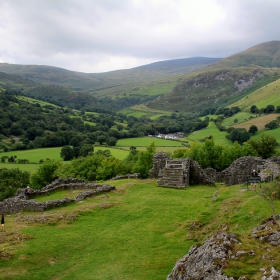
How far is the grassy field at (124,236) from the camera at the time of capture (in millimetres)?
15219

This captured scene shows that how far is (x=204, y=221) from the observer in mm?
19047

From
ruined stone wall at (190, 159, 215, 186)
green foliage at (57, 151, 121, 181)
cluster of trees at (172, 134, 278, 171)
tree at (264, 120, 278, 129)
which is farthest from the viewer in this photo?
tree at (264, 120, 278, 129)

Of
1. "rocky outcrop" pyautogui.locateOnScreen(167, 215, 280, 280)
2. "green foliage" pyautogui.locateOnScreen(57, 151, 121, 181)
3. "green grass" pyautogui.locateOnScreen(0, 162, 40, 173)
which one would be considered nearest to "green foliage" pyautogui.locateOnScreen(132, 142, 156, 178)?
"green foliage" pyautogui.locateOnScreen(57, 151, 121, 181)

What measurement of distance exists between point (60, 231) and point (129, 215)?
5.45 meters

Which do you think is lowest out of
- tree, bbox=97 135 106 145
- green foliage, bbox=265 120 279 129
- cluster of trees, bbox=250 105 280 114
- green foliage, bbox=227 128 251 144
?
Answer: tree, bbox=97 135 106 145

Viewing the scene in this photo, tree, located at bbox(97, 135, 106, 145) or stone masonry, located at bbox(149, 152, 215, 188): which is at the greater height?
stone masonry, located at bbox(149, 152, 215, 188)

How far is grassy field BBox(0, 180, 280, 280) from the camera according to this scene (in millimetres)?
15219

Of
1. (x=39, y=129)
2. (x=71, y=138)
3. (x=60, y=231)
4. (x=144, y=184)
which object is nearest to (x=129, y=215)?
(x=60, y=231)

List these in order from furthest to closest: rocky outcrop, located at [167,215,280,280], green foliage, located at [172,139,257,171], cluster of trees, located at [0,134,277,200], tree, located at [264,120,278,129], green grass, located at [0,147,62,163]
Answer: tree, located at [264,120,278,129] → green grass, located at [0,147,62,163] → cluster of trees, located at [0,134,277,200] → green foliage, located at [172,139,257,171] → rocky outcrop, located at [167,215,280,280]

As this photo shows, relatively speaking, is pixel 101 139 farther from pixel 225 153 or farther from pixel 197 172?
pixel 197 172

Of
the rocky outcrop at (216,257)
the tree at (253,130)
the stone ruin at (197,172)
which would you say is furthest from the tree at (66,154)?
the rocky outcrop at (216,257)

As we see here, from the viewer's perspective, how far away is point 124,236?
19.8 meters

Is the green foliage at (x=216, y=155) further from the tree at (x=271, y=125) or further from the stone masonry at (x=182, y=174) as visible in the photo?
the tree at (x=271, y=125)

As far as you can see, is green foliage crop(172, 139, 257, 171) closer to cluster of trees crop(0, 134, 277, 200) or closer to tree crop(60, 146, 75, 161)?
cluster of trees crop(0, 134, 277, 200)
